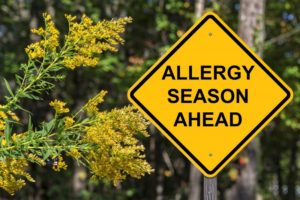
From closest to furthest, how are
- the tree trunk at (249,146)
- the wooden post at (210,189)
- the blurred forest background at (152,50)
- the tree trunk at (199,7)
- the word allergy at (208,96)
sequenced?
the wooden post at (210,189) → the word allergy at (208,96) → the tree trunk at (249,146) → the blurred forest background at (152,50) → the tree trunk at (199,7)

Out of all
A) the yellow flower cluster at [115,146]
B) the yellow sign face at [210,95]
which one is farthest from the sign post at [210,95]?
the yellow flower cluster at [115,146]

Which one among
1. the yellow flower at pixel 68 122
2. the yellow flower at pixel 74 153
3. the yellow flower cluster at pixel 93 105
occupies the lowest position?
the yellow flower at pixel 74 153

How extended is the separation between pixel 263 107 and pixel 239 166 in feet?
34.9

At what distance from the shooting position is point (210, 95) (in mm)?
5238

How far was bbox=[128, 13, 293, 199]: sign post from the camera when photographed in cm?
525

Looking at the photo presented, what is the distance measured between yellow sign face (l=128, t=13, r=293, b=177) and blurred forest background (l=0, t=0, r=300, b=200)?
10.3 meters

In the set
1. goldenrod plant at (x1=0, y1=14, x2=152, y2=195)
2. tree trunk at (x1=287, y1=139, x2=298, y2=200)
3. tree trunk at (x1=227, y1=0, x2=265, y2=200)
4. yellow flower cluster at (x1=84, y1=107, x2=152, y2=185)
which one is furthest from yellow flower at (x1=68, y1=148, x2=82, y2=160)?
tree trunk at (x1=287, y1=139, x2=298, y2=200)

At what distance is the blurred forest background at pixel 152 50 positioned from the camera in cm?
1641

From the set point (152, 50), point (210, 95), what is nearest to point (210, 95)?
point (210, 95)

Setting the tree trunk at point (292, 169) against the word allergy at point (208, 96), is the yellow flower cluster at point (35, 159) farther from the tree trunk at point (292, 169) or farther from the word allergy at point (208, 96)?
the tree trunk at point (292, 169)

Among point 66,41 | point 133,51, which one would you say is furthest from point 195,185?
point 66,41

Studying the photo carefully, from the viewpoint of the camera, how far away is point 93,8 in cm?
2311

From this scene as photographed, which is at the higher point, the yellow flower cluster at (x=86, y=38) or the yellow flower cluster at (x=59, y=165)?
the yellow flower cluster at (x=86, y=38)

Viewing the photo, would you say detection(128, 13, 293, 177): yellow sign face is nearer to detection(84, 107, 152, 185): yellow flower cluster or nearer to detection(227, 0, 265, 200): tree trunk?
detection(84, 107, 152, 185): yellow flower cluster
